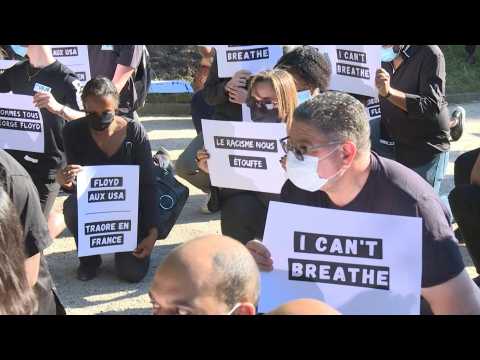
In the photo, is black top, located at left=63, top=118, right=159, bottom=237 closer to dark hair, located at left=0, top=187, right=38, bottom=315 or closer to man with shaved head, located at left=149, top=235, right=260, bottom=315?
dark hair, located at left=0, top=187, right=38, bottom=315

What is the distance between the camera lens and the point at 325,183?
2768 millimetres

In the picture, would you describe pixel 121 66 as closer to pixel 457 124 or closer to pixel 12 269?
pixel 457 124

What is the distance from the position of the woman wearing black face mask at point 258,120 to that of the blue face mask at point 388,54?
1.05 meters

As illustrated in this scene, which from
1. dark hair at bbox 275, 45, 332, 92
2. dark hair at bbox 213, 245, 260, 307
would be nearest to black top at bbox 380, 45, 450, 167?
dark hair at bbox 275, 45, 332, 92

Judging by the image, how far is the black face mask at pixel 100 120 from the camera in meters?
4.60

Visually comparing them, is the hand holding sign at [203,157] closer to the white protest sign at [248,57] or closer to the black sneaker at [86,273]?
the white protest sign at [248,57]

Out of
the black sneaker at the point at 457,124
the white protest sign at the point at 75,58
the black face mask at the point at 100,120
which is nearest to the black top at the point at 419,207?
the black face mask at the point at 100,120

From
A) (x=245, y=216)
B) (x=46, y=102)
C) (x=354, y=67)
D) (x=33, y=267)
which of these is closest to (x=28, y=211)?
(x=33, y=267)

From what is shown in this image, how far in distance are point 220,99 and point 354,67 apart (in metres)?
0.93
